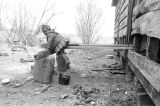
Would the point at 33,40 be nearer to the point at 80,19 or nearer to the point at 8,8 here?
→ the point at 8,8

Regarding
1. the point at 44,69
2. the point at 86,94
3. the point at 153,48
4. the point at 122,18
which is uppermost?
the point at 122,18

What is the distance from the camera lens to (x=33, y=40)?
44.2 feet

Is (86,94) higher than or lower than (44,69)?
lower

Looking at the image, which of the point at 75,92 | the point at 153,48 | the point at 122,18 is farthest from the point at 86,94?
the point at 122,18

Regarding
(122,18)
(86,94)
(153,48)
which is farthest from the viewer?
(122,18)

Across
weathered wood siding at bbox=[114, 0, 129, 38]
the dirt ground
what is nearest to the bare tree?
weathered wood siding at bbox=[114, 0, 129, 38]

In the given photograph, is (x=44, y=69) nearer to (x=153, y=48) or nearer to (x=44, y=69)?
(x=44, y=69)

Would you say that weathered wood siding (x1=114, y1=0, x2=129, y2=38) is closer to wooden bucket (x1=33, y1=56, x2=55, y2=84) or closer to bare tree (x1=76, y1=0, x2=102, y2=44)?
wooden bucket (x1=33, y1=56, x2=55, y2=84)

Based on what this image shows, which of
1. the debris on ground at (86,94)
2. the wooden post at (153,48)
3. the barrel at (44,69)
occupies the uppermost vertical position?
the wooden post at (153,48)

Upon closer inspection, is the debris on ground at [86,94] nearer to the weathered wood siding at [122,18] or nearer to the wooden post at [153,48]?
the wooden post at [153,48]

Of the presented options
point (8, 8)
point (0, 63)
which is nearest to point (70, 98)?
point (0, 63)

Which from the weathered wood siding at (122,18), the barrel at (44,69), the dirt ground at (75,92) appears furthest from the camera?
the weathered wood siding at (122,18)

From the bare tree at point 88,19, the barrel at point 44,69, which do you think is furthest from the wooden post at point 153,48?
the bare tree at point 88,19

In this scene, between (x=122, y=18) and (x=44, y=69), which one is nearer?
(x=44, y=69)
